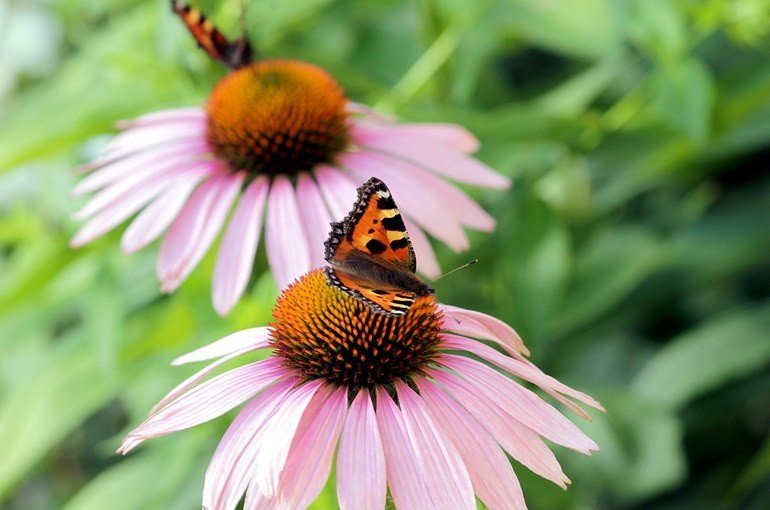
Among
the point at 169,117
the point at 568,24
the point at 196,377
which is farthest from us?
the point at 568,24

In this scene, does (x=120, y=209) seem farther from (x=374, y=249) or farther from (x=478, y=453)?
(x=478, y=453)

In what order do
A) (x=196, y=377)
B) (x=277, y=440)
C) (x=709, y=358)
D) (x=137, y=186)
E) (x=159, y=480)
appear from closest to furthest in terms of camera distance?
1. (x=277, y=440)
2. (x=196, y=377)
3. (x=137, y=186)
4. (x=159, y=480)
5. (x=709, y=358)

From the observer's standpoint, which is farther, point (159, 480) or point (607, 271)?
point (607, 271)

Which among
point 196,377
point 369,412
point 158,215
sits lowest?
point 369,412

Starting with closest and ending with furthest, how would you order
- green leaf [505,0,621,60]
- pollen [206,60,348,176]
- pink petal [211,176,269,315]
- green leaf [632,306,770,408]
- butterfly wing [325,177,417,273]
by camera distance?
butterfly wing [325,177,417,273]
pink petal [211,176,269,315]
pollen [206,60,348,176]
green leaf [505,0,621,60]
green leaf [632,306,770,408]

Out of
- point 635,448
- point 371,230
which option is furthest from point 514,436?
point 635,448

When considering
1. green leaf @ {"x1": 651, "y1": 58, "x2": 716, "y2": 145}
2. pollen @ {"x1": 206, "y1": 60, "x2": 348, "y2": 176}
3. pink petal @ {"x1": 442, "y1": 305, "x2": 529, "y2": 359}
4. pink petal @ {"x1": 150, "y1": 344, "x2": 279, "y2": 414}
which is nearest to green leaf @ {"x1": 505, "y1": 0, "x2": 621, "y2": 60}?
green leaf @ {"x1": 651, "y1": 58, "x2": 716, "y2": 145}

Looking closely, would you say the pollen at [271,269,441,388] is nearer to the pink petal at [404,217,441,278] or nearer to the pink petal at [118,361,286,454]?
the pink petal at [118,361,286,454]
